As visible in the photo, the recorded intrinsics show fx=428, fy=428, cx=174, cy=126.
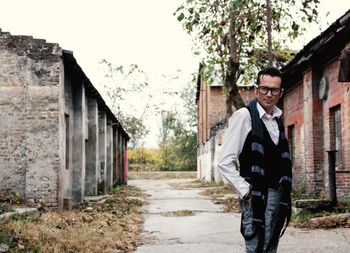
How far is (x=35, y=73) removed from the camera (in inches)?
427

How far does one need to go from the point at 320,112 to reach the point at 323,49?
2.21m

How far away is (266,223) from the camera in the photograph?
3027 mm

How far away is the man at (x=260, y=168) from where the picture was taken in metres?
2.95

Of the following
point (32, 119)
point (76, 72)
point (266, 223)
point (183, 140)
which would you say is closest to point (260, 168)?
point (266, 223)

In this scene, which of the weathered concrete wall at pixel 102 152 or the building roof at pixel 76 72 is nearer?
the building roof at pixel 76 72

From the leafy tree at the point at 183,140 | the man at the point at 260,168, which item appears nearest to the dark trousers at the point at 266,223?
the man at the point at 260,168

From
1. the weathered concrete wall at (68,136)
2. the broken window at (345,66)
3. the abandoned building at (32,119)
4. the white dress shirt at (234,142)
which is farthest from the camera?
the weathered concrete wall at (68,136)

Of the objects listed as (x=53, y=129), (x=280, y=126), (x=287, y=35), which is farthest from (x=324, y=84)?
(x=280, y=126)

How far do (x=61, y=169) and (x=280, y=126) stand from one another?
332 inches

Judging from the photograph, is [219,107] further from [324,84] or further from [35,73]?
[35,73]

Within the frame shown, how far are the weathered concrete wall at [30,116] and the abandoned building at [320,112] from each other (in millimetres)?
5785

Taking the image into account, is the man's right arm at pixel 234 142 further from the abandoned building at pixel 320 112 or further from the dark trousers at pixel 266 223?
the abandoned building at pixel 320 112

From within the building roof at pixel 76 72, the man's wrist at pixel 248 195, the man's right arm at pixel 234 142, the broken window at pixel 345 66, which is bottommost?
the man's wrist at pixel 248 195

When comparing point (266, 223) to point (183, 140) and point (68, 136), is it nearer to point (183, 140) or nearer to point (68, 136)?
point (68, 136)
